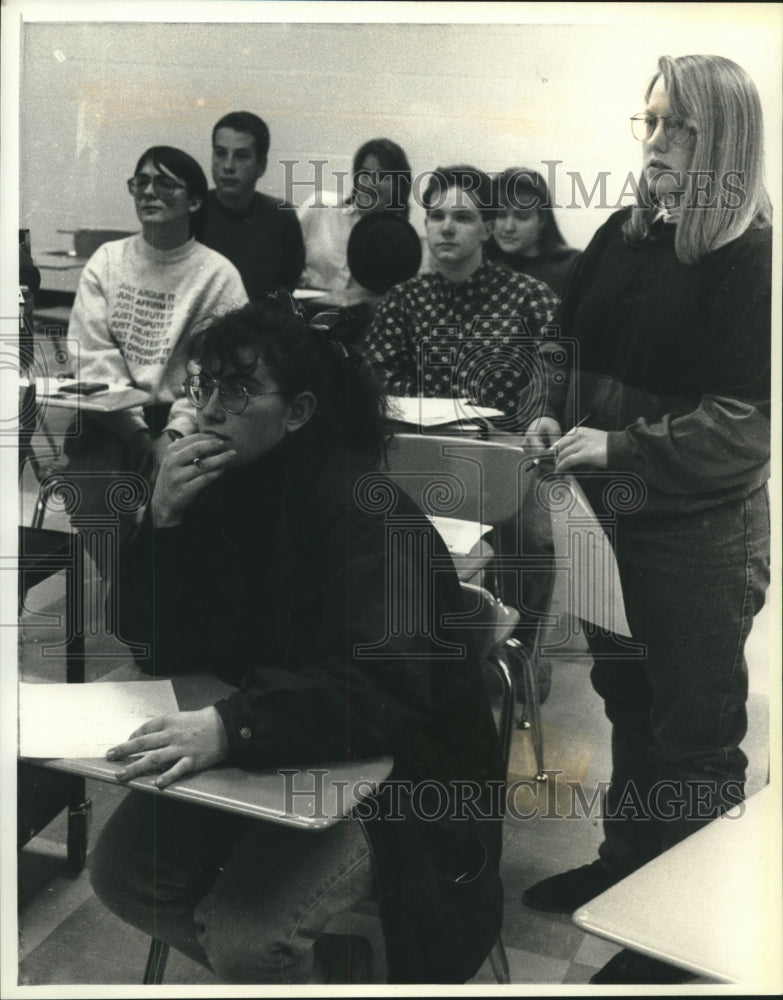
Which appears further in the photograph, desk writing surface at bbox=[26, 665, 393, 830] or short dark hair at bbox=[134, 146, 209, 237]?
short dark hair at bbox=[134, 146, 209, 237]

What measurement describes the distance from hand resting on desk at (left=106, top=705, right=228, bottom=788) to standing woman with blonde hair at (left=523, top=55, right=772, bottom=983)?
64 cm

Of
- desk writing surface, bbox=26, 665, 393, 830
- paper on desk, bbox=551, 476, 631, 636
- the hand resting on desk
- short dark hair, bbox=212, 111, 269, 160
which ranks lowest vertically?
desk writing surface, bbox=26, 665, 393, 830

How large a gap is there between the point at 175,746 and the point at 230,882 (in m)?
0.26

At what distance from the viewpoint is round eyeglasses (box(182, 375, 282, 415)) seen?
2.09 m

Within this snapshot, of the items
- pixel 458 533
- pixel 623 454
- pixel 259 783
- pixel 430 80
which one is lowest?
pixel 259 783

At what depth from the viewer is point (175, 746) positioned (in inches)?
81.6

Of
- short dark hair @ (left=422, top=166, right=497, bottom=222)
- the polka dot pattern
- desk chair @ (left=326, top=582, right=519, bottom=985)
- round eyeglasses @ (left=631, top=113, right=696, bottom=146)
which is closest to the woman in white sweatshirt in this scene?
the polka dot pattern

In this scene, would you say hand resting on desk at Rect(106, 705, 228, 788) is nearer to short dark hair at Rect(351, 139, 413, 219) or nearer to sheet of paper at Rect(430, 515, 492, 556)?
sheet of paper at Rect(430, 515, 492, 556)

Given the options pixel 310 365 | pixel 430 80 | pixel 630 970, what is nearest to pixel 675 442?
pixel 310 365

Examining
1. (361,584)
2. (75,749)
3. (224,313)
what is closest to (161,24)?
(224,313)

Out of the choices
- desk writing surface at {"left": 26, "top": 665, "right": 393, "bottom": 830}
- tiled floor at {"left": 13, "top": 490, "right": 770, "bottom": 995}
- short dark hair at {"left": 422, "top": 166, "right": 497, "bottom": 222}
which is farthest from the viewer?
tiled floor at {"left": 13, "top": 490, "right": 770, "bottom": 995}

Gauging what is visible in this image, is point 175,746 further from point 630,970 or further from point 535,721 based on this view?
point 630,970

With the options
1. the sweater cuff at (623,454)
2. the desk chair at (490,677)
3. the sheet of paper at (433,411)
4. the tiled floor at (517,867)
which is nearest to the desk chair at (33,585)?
the tiled floor at (517,867)

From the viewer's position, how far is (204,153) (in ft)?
6.86
